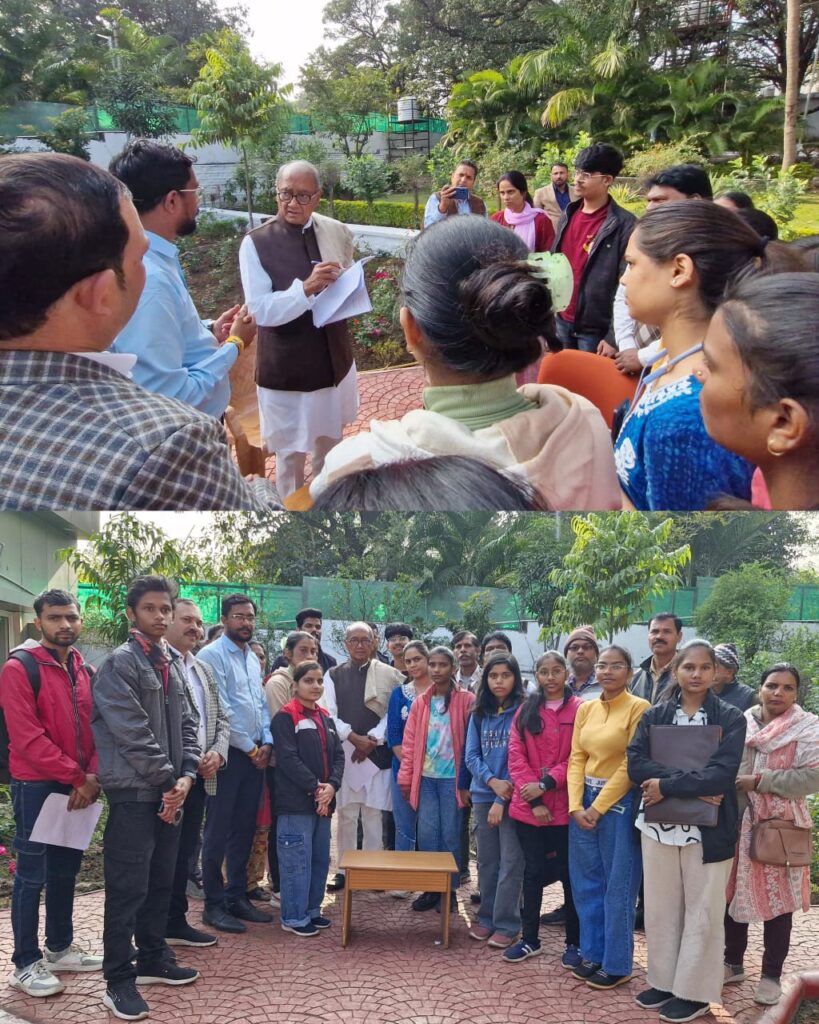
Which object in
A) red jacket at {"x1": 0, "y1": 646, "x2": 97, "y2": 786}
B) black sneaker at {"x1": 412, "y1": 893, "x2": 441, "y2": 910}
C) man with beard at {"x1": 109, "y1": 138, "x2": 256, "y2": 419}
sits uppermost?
man with beard at {"x1": 109, "y1": 138, "x2": 256, "y2": 419}

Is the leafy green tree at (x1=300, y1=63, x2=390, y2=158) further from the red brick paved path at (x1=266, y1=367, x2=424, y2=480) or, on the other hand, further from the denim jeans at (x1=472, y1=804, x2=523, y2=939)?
the denim jeans at (x1=472, y1=804, x2=523, y2=939)

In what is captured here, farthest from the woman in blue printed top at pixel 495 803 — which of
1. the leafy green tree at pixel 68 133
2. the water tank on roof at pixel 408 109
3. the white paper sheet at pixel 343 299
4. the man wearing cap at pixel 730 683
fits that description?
the leafy green tree at pixel 68 133

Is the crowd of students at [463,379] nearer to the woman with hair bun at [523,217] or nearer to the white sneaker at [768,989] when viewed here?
the white sneaker at [768,989]

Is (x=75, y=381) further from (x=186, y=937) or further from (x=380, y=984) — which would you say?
(x=380, y=984)

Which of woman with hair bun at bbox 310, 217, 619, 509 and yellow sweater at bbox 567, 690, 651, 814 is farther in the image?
yellow sweater at bbox 567, 690, 651, 814

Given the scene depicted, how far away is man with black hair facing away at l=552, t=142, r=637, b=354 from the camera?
4.42 meters

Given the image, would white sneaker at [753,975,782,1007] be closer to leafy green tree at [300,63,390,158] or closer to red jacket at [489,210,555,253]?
red jacket at [489,210,555,253]

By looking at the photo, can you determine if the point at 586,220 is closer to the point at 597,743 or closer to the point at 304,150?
the point at 597,743

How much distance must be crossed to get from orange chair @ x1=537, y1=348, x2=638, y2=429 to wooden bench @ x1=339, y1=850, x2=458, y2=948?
1186 mm

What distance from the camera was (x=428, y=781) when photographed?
1979 millimetres

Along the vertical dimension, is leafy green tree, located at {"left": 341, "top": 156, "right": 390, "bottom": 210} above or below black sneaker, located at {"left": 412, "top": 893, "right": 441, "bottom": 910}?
above

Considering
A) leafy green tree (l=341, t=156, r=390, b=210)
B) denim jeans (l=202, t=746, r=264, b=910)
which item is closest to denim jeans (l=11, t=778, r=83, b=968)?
denim jeans (l=202, t=746, r=264, b=910)

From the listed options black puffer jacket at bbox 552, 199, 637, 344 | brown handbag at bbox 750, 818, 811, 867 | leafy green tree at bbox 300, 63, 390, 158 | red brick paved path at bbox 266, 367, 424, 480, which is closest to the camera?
brown handbag at bbox 750, 818, 811, 867

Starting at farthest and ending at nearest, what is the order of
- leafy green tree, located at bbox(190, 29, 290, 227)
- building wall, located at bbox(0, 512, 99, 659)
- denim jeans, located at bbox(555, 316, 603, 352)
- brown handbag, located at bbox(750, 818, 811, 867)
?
leafy green tree, located at bbox(190, 29, 290, 227)
denim jeans, located at bbox(555, 316, 603, 352)
brown handbag, located at bbox(750, 818, 811, 867)
building wall, located at bbox(0, 512, 99, 659)
